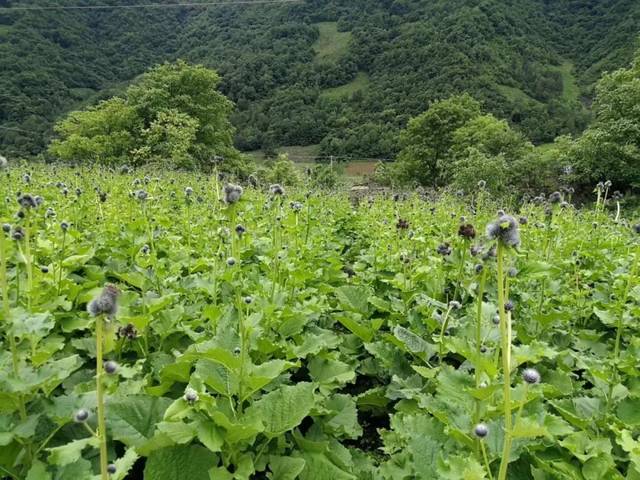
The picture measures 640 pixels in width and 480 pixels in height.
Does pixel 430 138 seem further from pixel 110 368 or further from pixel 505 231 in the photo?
pixel 110 368

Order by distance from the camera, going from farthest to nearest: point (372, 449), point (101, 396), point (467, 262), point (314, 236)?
point (314, 236), point (467, 262), point (372, 449), point (101, 396)

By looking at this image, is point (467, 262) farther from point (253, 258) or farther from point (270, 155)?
point (270, 155)

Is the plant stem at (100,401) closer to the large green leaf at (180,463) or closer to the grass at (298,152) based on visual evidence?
the large green leaf at (180,463)

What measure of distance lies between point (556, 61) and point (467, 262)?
4895 inches

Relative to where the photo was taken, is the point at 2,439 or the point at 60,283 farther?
the point at 60,283

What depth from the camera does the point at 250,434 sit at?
2156 mm

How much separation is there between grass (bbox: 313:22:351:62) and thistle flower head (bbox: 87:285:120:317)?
13087cm

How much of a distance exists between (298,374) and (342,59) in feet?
421

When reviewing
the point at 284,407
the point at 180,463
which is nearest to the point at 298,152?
the point at 284,407

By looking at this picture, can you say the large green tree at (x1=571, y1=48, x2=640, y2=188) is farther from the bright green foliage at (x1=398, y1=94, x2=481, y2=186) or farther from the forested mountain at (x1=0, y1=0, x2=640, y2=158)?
the forested mountain at (x1=0, y1=0, x2=640, y2=158)

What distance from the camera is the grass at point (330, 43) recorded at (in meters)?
127

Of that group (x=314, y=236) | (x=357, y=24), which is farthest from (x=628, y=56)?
(x=314, y=236)

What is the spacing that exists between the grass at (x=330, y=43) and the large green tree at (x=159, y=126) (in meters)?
81.9

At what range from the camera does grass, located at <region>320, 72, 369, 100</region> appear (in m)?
113
